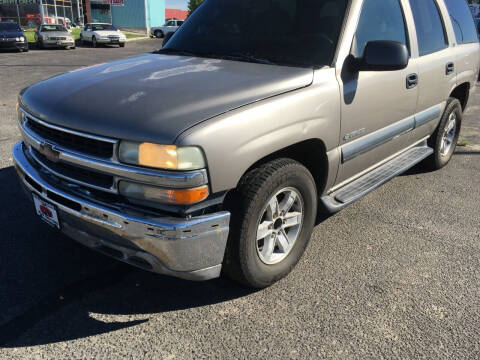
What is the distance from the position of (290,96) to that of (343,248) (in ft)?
4.41

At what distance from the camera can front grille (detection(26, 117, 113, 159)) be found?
2.21 metres

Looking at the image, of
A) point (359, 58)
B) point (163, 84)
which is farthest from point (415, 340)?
point (163, 84)

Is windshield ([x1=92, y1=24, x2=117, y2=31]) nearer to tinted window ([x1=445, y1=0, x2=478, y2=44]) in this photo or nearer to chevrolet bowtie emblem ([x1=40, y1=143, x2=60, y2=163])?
tinted window ([x1=445, y1=0, x2=478, y2=44])

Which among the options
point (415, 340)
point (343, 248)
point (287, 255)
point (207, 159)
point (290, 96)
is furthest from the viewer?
point (343, 248)

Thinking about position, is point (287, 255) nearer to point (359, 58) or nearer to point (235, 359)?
point (235, 359)

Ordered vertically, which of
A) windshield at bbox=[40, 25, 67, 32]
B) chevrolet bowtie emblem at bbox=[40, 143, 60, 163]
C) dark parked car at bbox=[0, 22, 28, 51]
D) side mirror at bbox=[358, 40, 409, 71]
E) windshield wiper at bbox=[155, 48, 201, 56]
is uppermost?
side mirror at bbox=[358, 40, 409, 71]

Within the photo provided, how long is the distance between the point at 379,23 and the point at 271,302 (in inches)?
87.2

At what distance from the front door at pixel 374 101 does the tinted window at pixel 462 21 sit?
1.42m

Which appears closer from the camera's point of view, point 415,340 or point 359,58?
point 415,340

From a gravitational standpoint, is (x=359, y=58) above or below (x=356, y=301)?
above

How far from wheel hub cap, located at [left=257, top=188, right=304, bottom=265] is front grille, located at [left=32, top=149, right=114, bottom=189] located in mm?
876

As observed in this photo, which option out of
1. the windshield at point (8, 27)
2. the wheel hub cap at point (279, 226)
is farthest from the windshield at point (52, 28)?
the wheel hub cap at point (279, 226)

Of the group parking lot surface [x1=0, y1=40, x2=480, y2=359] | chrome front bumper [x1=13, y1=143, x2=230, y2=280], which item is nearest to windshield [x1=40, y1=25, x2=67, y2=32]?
parking lot surface [x1=0, y1=40, x2=480, y2=359]

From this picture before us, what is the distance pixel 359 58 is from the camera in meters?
2.93
